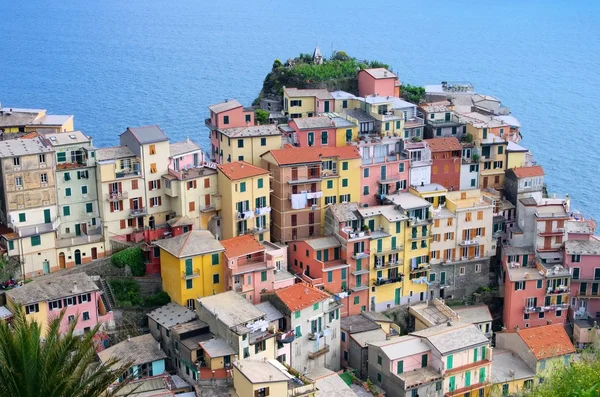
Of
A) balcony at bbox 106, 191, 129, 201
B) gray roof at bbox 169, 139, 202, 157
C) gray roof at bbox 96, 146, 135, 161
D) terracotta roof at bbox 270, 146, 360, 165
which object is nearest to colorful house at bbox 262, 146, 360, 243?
terracotta roof at bbox 270, 146, 360, 165

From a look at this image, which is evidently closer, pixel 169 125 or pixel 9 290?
pixel 9 290

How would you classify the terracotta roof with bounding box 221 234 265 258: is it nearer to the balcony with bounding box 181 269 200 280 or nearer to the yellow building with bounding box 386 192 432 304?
the balcony with bounding box 181 269 200 280

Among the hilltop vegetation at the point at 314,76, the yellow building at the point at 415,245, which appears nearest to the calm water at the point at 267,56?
the hilltop vegetation at the point at 314,76

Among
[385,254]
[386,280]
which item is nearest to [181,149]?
[385,254]

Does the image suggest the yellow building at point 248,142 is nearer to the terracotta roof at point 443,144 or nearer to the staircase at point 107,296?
the terracotta roof at point 443,144

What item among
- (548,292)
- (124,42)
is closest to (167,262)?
(548,292)

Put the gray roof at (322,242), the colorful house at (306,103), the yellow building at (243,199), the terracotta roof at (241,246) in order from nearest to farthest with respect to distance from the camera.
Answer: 1. the terracotta roof at (241,246)
2. the yellow building at (243,199)
3. the gray roof at (322,242)
4. the colorful house at (306,103)

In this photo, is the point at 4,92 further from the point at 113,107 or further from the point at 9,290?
the point at 9,290
